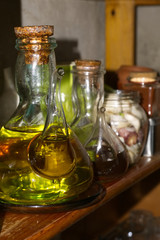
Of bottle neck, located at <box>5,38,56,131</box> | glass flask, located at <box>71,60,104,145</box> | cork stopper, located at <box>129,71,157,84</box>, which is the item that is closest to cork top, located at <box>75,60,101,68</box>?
glass flask, located at <box>71,60,104,145</box>

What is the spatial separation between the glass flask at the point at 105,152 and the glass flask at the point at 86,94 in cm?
2

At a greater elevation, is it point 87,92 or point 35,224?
point 87,92

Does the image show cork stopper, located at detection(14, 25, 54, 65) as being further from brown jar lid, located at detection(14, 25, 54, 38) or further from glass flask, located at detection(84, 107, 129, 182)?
glass flask, located at detection(84, 107, 129, 182)

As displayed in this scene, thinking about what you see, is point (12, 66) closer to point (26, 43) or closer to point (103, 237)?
point (26, 43)

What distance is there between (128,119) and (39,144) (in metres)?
0.26

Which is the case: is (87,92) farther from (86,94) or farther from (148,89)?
(148,89)

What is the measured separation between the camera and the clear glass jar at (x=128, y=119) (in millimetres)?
693

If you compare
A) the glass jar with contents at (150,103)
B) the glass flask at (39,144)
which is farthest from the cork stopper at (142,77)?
the glass flask at (39,144)

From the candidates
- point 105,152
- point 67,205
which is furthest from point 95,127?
point 67,205

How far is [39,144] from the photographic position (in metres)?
0.49

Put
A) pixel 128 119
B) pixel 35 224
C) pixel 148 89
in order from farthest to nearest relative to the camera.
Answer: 1. pixel 148 89
2. pixel 128 119
3. pixel 35 224

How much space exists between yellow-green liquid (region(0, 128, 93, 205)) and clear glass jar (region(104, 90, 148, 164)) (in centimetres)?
19

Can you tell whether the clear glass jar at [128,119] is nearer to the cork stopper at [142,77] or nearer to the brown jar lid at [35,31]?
the cork stopper at [142,77]

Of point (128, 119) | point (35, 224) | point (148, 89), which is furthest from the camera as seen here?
point (148, 89)
